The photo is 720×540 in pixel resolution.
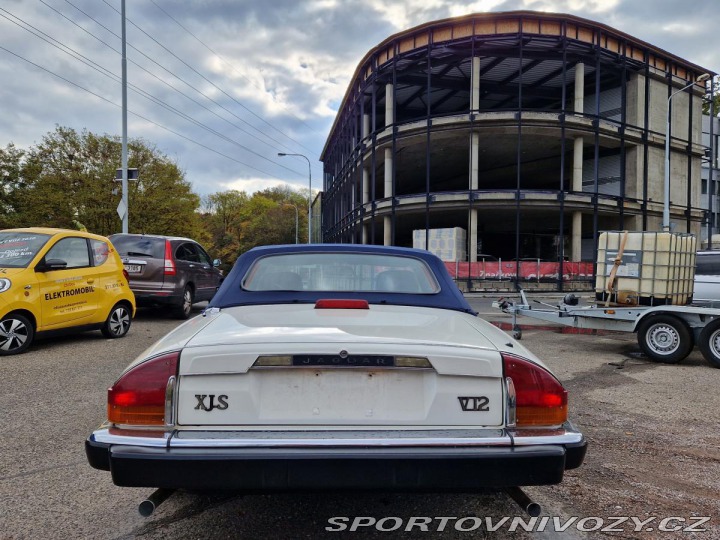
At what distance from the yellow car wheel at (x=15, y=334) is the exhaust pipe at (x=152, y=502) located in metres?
5.52

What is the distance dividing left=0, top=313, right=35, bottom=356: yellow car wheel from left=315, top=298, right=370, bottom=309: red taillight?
556 centimetres

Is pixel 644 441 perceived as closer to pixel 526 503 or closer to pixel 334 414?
pixel 526 503

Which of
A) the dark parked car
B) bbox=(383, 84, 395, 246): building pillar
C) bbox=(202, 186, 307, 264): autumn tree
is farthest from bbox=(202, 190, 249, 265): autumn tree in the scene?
the dark parked car

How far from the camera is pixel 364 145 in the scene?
98.5 feet

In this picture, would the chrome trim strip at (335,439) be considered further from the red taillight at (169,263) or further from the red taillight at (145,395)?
the red taillight at (169,263)

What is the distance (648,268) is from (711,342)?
1.42m

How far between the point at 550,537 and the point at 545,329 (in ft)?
29.3

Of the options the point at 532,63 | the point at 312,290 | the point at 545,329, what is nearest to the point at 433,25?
the point at 532,63

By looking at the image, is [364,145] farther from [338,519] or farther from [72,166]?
[338,519]

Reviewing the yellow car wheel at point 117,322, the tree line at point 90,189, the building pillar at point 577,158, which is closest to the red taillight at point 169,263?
the yellow car wheel at point 117,322

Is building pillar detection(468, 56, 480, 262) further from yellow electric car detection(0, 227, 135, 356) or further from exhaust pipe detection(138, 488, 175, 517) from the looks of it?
exhaust pipe detection(138, 488, 175, 517)

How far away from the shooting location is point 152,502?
6.26 ft

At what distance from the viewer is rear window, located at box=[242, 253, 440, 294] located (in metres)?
3.07

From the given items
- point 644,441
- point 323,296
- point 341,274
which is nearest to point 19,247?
point 341,274
